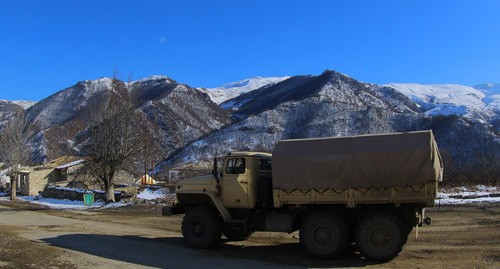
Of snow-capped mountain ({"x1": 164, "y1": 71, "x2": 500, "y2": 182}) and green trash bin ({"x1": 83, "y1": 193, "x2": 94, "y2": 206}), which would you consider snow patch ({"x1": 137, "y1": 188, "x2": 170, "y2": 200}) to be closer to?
green trash bin ({"x1": 83, "y1": 193, "x2": 94, "y2": 206})

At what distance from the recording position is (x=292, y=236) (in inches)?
620

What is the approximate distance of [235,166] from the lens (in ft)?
43.3

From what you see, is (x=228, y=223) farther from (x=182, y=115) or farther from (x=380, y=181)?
(x=182, y=115)

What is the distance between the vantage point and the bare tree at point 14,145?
51281mm

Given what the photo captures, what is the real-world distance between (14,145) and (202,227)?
4580cm

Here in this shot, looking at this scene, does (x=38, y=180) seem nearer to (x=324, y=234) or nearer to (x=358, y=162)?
(x=324, y=234)

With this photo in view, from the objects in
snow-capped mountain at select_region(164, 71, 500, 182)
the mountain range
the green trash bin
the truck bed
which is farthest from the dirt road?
snow-capped mountain at select_region(164, 71, 500, 182)

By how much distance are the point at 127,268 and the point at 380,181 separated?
6105 millimetres

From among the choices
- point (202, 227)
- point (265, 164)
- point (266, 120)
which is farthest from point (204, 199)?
point (266, 120)

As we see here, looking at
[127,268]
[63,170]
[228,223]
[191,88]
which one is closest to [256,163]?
[228,223]

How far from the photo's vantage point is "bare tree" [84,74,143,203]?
3672cm

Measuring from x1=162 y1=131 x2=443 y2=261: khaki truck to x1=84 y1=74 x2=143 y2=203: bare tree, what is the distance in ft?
82.5

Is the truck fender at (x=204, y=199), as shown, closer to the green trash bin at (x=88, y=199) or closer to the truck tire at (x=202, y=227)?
the truck tire at (x=202, y=227)

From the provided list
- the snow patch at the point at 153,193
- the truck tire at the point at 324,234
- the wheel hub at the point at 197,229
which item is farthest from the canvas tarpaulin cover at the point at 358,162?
the snow patch at the point at 153,193
